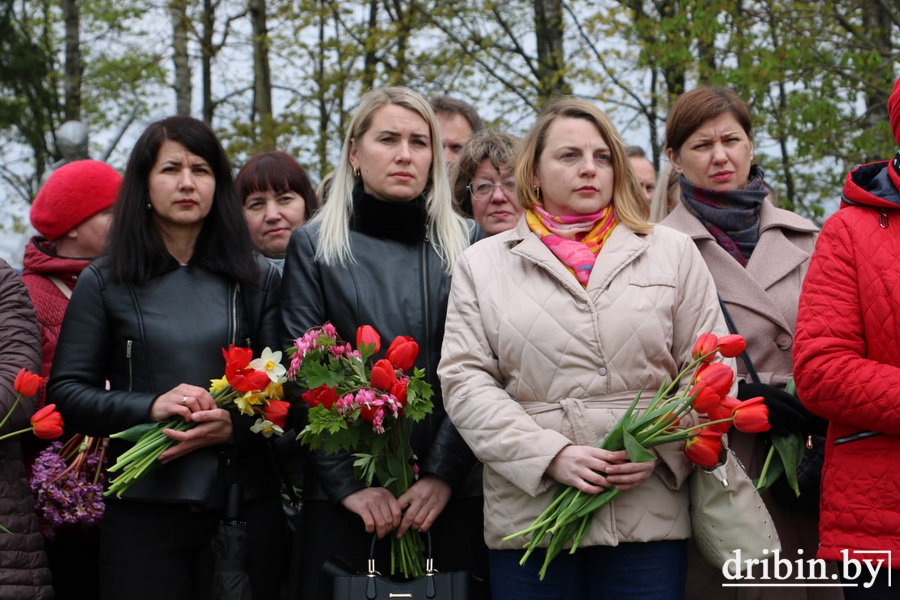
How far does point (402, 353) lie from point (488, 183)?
5.68 ft

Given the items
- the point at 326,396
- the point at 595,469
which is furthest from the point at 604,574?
the point at 326,396

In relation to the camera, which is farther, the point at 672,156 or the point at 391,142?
the point at 672,156

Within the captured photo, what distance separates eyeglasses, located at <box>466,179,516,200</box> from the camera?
498cm

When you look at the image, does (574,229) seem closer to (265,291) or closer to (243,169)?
(265,291)

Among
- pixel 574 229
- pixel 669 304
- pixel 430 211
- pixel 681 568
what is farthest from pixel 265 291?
Answer: pixel 681 568

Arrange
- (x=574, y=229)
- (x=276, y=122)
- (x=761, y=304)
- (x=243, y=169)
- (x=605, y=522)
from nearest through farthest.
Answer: (x=605, y=522) → (x=574, y=229) → (x=761, y=304) → (x=243, y=169) → (x=276, y=122)

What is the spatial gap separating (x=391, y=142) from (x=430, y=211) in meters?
0.31

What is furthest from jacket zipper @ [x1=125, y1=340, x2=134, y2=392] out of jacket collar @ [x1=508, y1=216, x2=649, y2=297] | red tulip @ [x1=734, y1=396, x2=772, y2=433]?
red tulip @ [x1=734, y1=396, x2=772, y2=433]

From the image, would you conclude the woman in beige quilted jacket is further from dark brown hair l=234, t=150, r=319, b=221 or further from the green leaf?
dark brown hair l=234, t=150, r=319, b=221

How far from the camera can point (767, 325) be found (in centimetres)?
402

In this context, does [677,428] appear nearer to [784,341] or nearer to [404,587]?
[784,341]

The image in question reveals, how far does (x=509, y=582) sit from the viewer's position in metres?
3.46

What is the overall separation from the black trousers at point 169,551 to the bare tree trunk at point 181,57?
12933mm

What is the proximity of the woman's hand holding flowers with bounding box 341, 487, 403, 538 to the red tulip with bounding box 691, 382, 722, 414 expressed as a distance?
3.73 feet
